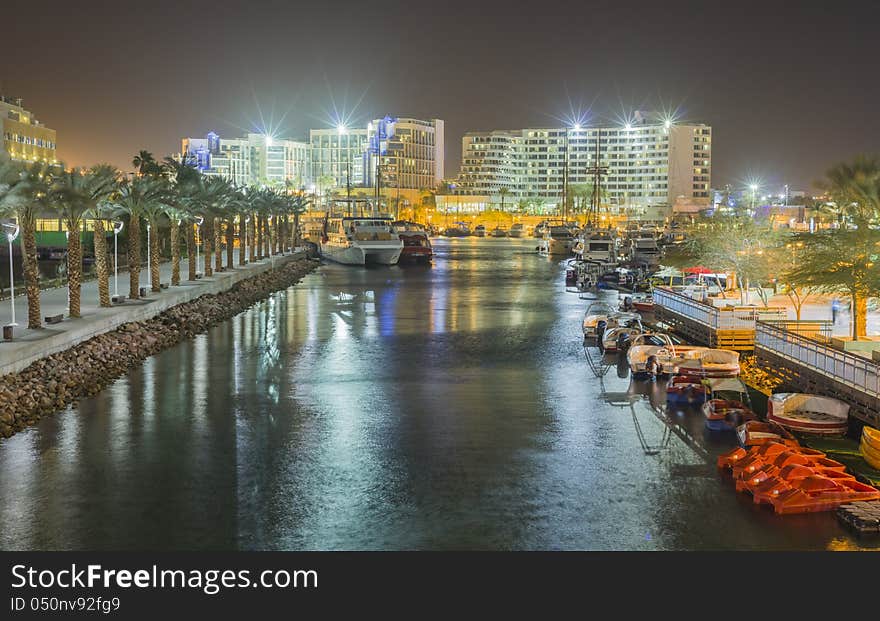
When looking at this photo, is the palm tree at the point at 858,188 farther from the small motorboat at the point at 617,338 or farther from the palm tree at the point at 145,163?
the palm tree at the point at 145,163

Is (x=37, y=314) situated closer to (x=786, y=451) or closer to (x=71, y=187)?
(x=71, y=187)

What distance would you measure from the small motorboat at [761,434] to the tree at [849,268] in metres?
8.95

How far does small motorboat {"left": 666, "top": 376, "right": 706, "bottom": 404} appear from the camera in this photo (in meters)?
19.8

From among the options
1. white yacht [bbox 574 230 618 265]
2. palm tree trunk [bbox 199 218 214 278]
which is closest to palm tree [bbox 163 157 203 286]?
palm tree trunk [bbox 199 218 214 278]

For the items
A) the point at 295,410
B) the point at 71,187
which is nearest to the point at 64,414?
the point at 295,410

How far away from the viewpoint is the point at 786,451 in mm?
14000

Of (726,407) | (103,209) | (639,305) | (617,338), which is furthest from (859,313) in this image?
(103,209)

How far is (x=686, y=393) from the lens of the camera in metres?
19.9

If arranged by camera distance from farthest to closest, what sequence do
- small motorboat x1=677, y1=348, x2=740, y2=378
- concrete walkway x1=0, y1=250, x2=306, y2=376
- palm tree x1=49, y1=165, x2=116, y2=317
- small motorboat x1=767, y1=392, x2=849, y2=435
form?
palm tree x1=49, y1=165, x2=116, y2=317 < small motorboat x1=677, y1=348, x2=740, y2=378 < concrete walkway x1=0, y1=250, x2=306, y2=376 < small motorboat x1=767, y1=392, x2=849, y2=435

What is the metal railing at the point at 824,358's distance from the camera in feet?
55.3

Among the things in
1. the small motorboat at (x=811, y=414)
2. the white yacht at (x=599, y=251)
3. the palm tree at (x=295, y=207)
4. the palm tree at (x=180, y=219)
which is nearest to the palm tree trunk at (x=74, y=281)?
the palm tree at (x=180, y=219)

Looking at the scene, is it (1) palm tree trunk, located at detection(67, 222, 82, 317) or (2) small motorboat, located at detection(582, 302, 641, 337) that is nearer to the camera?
(1) palm tree trunk, located at detection(67, 222, 82, 317)

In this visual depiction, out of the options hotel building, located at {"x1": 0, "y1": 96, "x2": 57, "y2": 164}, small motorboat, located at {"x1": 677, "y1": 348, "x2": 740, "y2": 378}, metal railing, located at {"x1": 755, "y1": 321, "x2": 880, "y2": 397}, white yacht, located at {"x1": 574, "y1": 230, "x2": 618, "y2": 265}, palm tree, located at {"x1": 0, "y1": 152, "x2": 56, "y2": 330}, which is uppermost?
hotel building, located at {"x1": 0, "y1": 96, "x2": 57, "y2": 164}

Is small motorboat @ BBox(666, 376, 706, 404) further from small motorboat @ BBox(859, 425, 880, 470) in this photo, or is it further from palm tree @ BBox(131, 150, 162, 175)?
palm tree @ BBox(131, 150, 162, 175)
